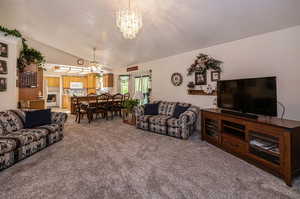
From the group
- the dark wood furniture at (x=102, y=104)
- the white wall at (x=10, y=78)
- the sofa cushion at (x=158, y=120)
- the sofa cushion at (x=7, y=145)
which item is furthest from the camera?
the dark wood furniture at (x=102, y=104)

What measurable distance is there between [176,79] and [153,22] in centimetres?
201

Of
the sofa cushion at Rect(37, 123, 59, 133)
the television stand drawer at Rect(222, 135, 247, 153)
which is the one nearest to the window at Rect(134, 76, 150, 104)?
the sofa cushion at Rect(37, 123, 59, 133)

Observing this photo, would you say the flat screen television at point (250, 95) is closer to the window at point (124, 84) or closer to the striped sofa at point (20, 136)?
the striped sofa at point (20, 136)

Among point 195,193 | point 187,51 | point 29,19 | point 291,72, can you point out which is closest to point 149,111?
point 187,51

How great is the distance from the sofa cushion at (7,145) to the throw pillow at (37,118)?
803 millimetres

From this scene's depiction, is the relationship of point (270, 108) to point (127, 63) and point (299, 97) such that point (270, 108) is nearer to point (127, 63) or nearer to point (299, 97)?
point (299, 97)

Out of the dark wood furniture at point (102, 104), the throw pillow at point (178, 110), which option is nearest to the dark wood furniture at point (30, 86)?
the dark wood furniture at point (102, 104)

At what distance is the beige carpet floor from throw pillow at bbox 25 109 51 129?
670 millimetres

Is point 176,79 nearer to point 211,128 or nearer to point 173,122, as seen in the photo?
point 173,122

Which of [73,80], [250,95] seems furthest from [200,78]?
[73,80]

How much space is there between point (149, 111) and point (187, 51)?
7.17 ft

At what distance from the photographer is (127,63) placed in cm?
691

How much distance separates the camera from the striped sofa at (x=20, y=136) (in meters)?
2.28

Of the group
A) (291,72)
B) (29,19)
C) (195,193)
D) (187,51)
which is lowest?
(195,193)
